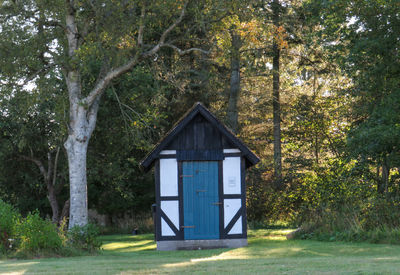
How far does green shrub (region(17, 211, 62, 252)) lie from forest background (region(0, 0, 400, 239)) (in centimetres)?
460

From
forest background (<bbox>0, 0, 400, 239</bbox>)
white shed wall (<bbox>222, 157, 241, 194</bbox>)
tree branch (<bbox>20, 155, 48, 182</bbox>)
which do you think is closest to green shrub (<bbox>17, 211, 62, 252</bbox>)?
forest background (<bbox>0, 0, 400, 239</bbox>)

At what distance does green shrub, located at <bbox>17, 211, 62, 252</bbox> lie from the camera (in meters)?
13.1

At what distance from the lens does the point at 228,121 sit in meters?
25.2

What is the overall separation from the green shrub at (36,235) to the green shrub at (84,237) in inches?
39.1

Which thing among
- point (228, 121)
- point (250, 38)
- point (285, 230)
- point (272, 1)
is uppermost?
point (272, 1)

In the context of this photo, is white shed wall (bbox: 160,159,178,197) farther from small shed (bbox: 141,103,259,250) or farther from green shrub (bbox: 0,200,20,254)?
green shrub (bbox: 0,200,20,254)

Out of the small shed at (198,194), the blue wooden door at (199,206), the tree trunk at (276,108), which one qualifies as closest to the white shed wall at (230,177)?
the small shed at (198,194)

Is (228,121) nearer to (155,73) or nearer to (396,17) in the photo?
(155,73)

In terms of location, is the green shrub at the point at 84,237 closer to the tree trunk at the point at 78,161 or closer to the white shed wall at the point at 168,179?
the tree trunk at the point at 78,161

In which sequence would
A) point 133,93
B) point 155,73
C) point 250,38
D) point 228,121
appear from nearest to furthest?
point 250,38, point 155,73, point 133,93, point 228,121

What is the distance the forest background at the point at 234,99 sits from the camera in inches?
655

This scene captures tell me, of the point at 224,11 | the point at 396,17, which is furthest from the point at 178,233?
the point at 396,17

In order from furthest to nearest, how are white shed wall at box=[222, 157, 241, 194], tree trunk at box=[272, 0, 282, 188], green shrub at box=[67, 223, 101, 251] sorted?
tree trunk at box=[272, 0, 282, 188]
white shed wall at box=[222, 157, 241, 194]
green shrub at box=[67, 223, 101, 251]

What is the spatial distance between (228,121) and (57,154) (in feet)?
24.9
